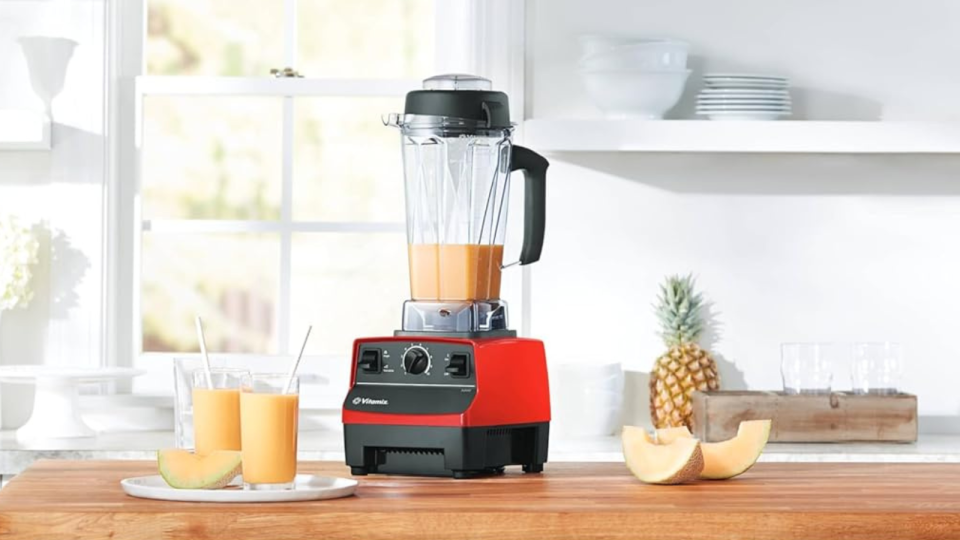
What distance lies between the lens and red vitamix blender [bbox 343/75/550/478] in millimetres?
1824

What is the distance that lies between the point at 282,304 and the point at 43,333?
0.60 m

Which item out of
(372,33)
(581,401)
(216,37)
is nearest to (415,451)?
(581,401)

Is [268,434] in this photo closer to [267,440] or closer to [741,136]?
[267,440]

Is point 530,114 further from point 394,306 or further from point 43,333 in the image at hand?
point 43,333

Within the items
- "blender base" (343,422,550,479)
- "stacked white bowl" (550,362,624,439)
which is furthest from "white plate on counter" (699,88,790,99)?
"blender base" (343,422,550,479)

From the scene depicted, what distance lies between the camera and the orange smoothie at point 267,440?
1.61m

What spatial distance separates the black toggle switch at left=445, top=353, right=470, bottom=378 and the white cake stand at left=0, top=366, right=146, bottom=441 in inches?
62.4

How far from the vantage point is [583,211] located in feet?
11.8

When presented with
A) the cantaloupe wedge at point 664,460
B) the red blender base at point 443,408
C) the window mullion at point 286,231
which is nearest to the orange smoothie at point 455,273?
the red blender base at point 443,408

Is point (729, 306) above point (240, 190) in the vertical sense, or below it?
below

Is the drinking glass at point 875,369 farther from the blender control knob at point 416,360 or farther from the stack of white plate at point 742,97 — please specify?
the blender control knob at point 416,360

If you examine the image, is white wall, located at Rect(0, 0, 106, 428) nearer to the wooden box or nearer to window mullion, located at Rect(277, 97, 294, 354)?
window mullion, located at Rect(277, 97, 294, 354)

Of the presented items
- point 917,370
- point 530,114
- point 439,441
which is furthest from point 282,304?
point 439,441

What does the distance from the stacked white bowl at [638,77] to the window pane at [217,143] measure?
2.82 ft
